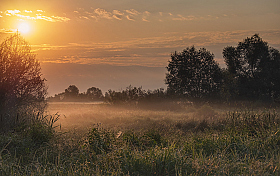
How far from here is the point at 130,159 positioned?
5461 mm

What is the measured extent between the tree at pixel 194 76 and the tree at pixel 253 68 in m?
→ 2.12

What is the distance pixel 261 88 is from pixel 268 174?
2799 cm

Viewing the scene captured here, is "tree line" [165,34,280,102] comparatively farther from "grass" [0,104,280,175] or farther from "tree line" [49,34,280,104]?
"grass" [0,104,280,175]

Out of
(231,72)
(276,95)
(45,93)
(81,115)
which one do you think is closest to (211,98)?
(231,72)

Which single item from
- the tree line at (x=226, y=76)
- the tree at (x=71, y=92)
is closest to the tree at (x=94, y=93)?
the tree at (x=71, y=92)

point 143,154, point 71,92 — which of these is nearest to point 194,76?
point 71,92

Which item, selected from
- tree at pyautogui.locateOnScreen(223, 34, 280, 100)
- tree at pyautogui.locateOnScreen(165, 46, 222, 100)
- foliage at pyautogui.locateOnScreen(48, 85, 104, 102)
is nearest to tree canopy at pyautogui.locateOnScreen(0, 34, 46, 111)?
tree at pyautogui.locateOnScreen(165, 46, 222, 100)

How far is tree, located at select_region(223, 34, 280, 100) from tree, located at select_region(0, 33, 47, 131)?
2355cm

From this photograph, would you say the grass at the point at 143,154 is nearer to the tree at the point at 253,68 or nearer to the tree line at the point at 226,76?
the tree line at the point at 226,76

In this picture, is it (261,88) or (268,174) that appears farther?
(261,88)

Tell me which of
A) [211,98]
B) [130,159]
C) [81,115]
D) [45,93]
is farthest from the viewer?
[211,98]

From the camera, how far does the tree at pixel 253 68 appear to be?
99.0 feet

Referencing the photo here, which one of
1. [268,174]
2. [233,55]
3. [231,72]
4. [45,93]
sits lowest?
[268,174]

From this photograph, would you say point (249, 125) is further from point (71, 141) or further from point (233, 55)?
point (233, 55)
